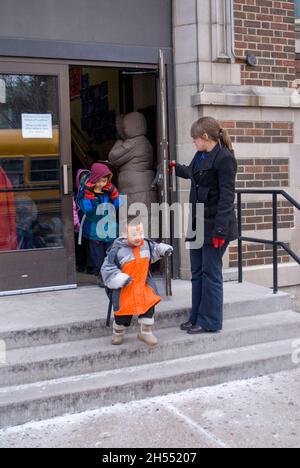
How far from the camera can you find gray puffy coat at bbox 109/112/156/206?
21.1ft

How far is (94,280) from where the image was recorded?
660 centimetres

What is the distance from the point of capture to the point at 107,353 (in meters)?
4.53

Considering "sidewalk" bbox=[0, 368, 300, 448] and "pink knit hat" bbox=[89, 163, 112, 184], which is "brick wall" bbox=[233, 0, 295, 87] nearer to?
"pink knit hat" bbox=[89, 163, 112, 184]

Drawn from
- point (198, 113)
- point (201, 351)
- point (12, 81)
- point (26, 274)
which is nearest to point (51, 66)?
point (12, 81)

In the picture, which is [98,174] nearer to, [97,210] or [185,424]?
[97,210]

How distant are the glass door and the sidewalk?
2002mm

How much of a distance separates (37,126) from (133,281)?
2.08m

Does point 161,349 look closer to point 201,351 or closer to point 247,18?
point 201,351

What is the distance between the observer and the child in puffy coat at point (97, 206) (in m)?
5.83

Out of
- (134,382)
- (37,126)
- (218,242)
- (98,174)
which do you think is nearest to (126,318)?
(134,382)

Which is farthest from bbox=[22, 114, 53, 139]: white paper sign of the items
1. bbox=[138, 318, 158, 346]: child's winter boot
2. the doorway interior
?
bbox=[138, 318, 158, 346]: child's winter boot

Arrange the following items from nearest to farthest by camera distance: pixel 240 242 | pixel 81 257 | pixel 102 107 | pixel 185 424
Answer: pixel 185 424 → pixel 240 242 → pixel 81 257 → pixel 102 107

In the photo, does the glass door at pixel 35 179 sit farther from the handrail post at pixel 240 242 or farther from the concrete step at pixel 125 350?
the handrail post at pixel 240 242
